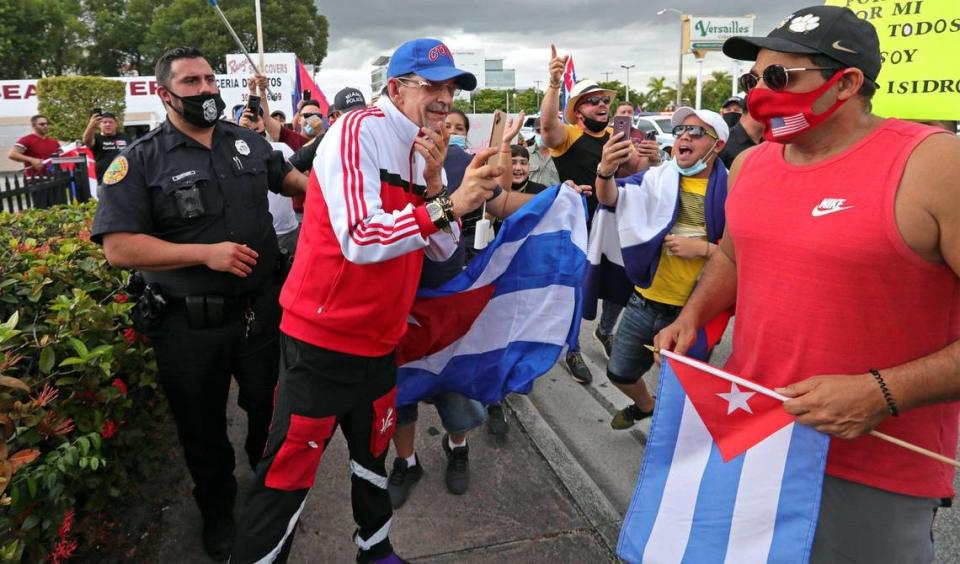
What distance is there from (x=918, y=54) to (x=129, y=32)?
67.0 meters

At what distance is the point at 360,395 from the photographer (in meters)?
2.48

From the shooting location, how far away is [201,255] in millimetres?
2639

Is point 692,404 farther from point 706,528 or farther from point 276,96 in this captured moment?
point 276,96

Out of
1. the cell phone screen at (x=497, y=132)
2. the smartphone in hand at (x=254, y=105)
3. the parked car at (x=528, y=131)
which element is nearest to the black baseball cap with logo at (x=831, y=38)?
the cell phone screen at (x=497, y=132)

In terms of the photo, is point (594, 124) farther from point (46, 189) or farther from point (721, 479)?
point (46, 189)

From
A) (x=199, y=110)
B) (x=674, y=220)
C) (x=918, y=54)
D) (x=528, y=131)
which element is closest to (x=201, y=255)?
(x=199, y=110)

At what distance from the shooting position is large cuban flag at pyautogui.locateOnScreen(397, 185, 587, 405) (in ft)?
10.6

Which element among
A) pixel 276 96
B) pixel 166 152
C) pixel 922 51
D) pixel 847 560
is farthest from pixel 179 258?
pixel 276 96

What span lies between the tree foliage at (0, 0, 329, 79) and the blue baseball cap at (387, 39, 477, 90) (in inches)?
1891

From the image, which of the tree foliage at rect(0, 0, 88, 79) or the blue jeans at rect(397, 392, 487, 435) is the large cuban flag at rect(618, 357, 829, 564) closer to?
the blue jeans at rect(397, 392, 487, 435)

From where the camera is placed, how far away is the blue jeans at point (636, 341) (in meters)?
3.70

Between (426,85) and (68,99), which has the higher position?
(68,99)

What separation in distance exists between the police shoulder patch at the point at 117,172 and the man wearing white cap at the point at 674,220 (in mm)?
2216

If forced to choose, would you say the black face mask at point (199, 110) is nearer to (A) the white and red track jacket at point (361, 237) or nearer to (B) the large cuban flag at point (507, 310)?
(A) the white and red track jacket at point (361, 237)
